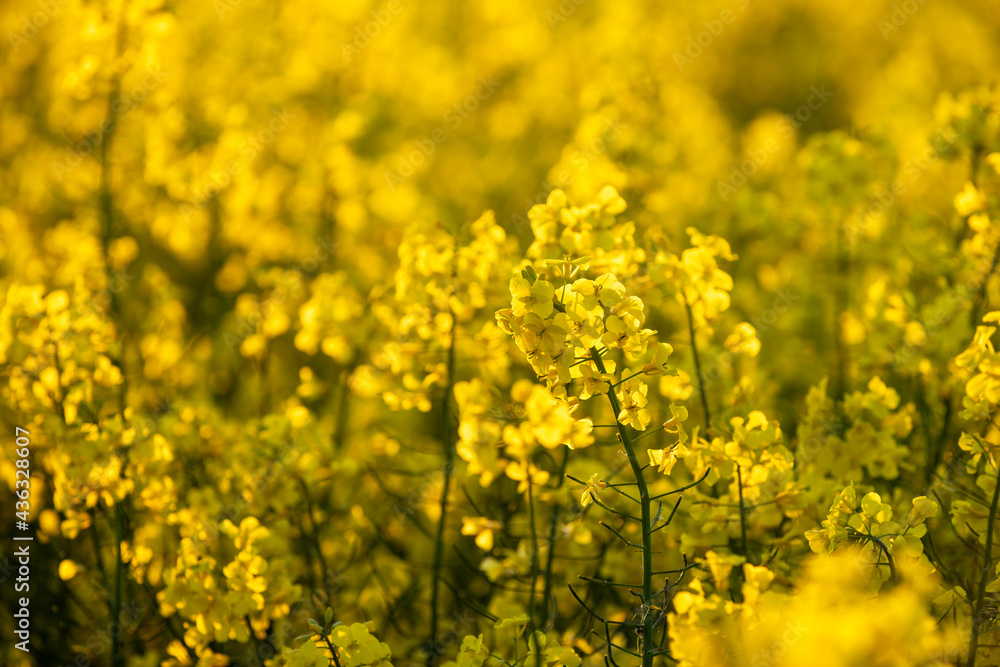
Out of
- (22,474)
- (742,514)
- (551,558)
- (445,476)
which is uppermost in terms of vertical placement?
(742,514)

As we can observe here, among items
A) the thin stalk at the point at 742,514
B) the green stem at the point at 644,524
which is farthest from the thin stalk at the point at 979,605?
the green stem at the point at 644,524

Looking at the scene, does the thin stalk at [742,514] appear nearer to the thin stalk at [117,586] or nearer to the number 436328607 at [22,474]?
the thin stalk at [117,586]

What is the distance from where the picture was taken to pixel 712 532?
7.64 ft

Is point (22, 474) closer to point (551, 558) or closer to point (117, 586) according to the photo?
point (117, 586)

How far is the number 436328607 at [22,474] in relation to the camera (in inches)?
116

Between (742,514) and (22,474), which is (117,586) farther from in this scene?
(742,514)

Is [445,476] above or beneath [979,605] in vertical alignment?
beneath

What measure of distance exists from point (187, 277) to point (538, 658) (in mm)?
4956

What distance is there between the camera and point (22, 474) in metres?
3.04

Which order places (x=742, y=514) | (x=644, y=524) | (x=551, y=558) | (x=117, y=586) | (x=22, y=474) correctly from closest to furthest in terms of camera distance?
(x=644, y=524) → (x=742, y=514) → (x=551, y=558) → (x=117, y=586) → (x=22, y=474)

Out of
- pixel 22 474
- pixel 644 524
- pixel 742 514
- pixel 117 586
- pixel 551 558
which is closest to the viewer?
pixel 644 524

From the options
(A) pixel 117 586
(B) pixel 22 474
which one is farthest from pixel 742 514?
(B) pixel 22 474

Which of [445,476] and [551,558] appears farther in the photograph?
[445,476]

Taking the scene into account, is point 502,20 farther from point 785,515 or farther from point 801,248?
point 785,515
